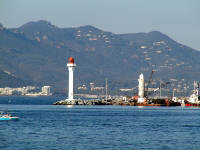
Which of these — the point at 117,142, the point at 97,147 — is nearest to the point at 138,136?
the point at 117,142

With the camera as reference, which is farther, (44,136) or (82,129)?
(82,129)

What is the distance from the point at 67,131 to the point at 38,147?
20380mm

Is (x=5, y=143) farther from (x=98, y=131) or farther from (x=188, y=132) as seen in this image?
(x=188, y=132)

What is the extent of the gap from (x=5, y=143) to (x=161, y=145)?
18134mm

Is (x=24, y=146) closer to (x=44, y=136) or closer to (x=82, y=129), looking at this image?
(x=44, y=136)

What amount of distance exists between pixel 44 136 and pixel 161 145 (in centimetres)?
1646

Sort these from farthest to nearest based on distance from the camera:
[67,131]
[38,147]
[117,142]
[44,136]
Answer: [67,131] → [44,136] → [117,142] → [38,147]

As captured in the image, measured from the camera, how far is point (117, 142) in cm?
8456

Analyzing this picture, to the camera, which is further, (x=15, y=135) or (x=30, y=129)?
(x=30, y=129)

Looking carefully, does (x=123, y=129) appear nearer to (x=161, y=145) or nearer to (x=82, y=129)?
(x=82, y=129)

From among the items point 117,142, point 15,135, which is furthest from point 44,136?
point 117,142

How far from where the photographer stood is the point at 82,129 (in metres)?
104

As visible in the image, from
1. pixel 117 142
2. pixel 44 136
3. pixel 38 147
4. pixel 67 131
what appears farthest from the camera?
pixel 67 131

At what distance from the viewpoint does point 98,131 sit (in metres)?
100
